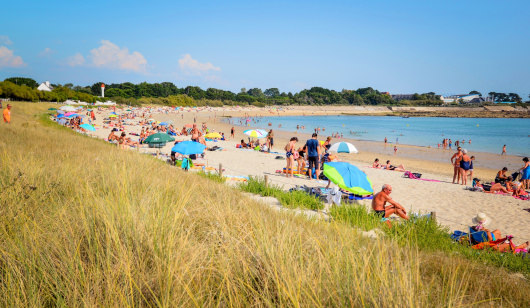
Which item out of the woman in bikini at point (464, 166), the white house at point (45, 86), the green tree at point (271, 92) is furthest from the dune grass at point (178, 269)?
the green tree at point (271, 92)

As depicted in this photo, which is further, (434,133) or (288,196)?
(434,133)

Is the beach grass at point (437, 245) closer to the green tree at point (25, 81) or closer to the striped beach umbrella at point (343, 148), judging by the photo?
the striped beach umbrella at point (343, 148)

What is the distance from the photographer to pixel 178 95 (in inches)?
3693

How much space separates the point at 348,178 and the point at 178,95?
9281 cm

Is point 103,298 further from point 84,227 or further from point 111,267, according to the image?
point 84,227

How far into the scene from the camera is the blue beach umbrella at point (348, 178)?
7.28 metres

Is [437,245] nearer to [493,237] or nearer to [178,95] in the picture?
[493,237]

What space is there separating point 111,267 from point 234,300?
2.54ft

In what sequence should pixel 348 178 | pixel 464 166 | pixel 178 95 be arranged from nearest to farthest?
pixel 348 178 < pixel 464 166 < pixel 178 95

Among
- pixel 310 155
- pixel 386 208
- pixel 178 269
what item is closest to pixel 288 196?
pixel 386 208

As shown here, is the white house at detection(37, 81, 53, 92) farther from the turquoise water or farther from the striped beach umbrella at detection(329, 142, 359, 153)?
the striped beach umbrella at detection(329, 142, 359, 153)

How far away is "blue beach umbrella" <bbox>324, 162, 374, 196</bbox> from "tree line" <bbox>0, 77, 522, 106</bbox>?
5605 centimetres

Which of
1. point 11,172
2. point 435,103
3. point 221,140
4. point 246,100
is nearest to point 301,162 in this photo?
point 11,172

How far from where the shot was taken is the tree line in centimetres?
5641
